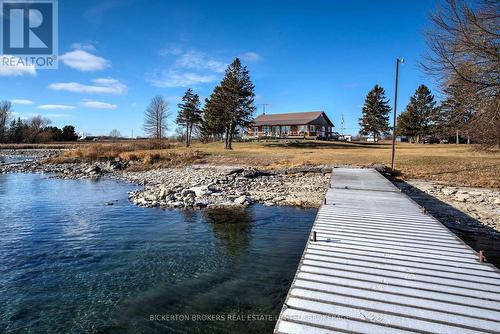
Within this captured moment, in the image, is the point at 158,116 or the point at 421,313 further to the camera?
the point at 158,116

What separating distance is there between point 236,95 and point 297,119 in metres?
24.9

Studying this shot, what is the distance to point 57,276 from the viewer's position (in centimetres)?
805

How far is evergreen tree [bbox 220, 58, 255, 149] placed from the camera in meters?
50.2

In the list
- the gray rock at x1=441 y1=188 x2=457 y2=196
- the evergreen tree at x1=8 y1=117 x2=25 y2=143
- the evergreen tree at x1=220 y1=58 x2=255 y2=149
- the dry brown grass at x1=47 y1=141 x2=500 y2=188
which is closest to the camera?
the gray rock at x1=441 y1=188 x2=457 y2=196

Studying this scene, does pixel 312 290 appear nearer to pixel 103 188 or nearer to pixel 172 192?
pixel 172 192

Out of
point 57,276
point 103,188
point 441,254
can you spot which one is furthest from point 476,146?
point 103,188

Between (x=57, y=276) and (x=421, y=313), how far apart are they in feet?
25.7

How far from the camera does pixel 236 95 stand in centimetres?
5034

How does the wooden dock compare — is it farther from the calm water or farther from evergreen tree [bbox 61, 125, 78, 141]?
evergreen tree [bbox 61, 125, 78, 141]

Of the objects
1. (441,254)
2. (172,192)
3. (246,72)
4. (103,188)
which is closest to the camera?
(441,254)

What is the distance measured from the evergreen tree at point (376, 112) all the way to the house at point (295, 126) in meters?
8.62

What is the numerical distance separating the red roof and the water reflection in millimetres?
52717

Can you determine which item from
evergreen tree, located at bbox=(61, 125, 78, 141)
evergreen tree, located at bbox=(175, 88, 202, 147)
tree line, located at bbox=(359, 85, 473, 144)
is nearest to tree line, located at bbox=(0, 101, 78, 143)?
evergreen tree, located at bbox=(61, 125, 78, 141)

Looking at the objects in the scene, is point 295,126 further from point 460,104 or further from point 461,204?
point 461,204
